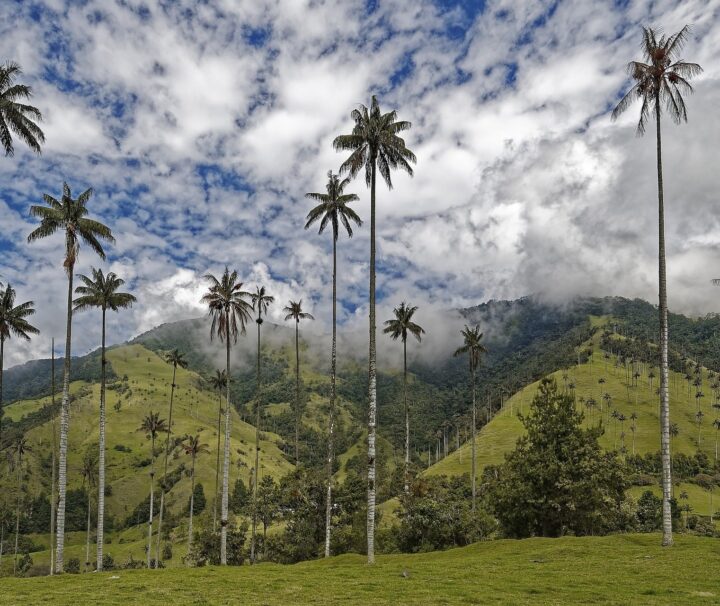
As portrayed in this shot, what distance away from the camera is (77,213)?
3962 cm

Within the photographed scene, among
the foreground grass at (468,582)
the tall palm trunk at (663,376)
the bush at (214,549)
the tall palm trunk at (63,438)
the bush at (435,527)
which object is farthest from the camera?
the bush at (214,549)

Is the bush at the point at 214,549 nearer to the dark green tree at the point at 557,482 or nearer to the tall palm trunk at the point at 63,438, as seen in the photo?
the tall palm trunk at the point at 63,438

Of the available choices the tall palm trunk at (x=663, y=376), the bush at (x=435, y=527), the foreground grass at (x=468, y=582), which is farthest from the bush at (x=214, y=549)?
the tall palm trunk at (x=663, y=376)

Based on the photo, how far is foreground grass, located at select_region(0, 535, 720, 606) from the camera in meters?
21.5

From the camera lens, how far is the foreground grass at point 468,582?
2153 centimetres

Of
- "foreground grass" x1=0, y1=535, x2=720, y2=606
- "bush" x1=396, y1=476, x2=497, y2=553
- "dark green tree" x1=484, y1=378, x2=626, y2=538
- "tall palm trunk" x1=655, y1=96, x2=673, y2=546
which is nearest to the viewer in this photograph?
"foreground grass" x1=0, y1=535, x2=720, y2=606

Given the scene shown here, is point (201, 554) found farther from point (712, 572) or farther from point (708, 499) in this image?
point (708, 499)

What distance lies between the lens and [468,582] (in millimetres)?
25328

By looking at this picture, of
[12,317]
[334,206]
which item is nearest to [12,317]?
[12,317]

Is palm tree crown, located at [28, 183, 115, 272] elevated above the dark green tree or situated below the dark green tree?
above

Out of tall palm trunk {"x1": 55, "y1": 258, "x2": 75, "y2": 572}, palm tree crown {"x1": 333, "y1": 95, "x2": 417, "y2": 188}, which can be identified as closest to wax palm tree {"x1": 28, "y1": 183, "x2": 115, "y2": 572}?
tall palm trunk {"x1": 55, "y1": 258, "x2": 75, "y2": 572}

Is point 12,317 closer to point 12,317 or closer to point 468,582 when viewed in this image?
point 12,317

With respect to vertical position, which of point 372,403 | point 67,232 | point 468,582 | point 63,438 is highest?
point 67,232

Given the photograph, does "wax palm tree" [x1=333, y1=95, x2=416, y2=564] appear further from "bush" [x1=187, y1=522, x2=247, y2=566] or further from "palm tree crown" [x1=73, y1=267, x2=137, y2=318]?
"bush" [x1=187, y1=522, x2=247, y2=566]
